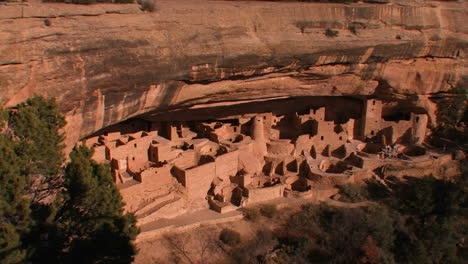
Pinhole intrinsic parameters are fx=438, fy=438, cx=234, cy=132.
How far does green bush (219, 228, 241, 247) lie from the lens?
40.0ft

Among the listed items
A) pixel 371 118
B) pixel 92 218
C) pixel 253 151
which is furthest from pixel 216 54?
pixel 371 118

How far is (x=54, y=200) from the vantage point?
350 inches

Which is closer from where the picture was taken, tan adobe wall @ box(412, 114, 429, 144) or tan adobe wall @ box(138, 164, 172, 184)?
tan adobe wall @ box(138, 164, 172, 184)

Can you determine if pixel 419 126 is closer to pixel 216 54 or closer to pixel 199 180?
pixel 199 180

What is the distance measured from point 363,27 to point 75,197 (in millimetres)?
9625

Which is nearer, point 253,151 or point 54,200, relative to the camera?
point 54,200

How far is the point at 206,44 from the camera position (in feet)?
36.9

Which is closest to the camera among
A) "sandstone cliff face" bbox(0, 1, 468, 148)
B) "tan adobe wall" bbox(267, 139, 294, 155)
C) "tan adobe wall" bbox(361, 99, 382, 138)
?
"sandstone cliff face" bbox(0, 1, 468, 148)

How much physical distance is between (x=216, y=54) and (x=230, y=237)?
505 centimetres

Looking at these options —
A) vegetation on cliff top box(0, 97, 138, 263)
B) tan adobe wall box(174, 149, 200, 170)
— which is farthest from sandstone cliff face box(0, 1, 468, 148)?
tan adobe wall box(174, 149, 200, 170)

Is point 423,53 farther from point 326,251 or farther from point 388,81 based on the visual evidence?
point 326,251

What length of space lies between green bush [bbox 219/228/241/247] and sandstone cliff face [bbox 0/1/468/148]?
12.8ft

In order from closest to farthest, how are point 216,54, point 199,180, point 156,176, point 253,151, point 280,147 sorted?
point 216,54 → point 156,176 → point 199,180 → point 253,151 → point 280,147

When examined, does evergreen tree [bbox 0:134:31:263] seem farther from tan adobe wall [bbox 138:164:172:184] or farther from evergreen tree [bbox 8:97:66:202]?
tan adobe wall [bbox 138:164:172:184]
